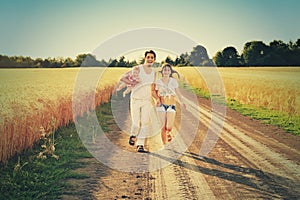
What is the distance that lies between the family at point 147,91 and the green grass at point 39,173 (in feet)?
4.29

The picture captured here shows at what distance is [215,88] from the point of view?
28.4 meters

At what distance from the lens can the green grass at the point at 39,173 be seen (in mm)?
4961

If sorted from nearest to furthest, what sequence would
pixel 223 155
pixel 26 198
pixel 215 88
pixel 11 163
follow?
pixel 26 198, pixel 11 163, pixel 223 155, pixel 215 88

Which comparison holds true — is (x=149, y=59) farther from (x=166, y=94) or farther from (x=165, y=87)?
Answer: (x=166, y=94)

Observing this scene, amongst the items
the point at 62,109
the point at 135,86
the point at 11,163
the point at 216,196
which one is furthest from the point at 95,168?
the point at 62,109

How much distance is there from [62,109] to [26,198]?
4.92m

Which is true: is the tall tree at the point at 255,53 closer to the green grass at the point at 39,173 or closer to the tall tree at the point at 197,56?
the tall tree at the point at 197,56

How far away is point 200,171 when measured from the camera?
6.11 meters

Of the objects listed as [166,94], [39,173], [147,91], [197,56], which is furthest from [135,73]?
[197,56]

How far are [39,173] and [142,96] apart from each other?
8.70 ft

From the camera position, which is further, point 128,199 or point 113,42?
point 113,42

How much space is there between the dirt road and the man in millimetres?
501

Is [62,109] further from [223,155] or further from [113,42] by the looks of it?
[223,155]

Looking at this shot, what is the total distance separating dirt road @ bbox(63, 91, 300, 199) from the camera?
5.03 m
